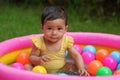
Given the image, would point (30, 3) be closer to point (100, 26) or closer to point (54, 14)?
point (100, 26)

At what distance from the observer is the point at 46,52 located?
10.1 feet

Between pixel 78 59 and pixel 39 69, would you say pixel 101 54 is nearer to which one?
pixel 78 59

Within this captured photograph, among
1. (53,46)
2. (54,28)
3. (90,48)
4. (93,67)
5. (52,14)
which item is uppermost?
(52,14)

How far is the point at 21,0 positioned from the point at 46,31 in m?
3.32

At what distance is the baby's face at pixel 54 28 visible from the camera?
289cm

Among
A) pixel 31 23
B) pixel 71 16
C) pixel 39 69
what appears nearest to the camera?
pixel 39 69

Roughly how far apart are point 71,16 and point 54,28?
2.54m

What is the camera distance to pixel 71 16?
5.42 meters

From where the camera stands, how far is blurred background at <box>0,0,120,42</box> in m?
4.94

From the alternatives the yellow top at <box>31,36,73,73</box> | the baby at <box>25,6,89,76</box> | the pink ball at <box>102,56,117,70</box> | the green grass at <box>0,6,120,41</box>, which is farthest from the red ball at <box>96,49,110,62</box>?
the green grass at <box>0,6,120,41</box>

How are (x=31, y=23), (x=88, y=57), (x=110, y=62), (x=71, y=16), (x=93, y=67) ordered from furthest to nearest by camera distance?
(x=71, y=16), (x=31, y=23), (x=88, y=57), (x=110, y=62), (x=93, y=67)

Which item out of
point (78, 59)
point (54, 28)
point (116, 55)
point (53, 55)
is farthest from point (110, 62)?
point (54, 28)

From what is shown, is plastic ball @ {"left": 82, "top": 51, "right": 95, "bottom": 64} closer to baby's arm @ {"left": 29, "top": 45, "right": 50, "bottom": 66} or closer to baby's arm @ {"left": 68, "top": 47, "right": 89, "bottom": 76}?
baby's arm @ {"left": 68, "top": 47, "right": 89, "bottom": 76}

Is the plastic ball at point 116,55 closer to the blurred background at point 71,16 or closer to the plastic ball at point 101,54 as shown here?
the plastic ball at point 101,54
